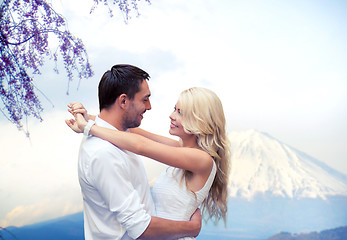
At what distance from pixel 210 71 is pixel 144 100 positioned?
9.55 feet

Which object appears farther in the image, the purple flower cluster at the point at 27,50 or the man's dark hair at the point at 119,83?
the purple flower cluster at the point at 27,50

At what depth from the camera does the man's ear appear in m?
1.64

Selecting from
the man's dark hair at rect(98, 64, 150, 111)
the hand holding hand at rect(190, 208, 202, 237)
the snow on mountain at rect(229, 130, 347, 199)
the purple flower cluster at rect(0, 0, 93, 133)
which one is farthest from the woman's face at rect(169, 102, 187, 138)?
the snow on mountain at rect(229, 130, 347, 199)

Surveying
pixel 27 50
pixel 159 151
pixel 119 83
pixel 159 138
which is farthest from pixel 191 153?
pixel 27 50

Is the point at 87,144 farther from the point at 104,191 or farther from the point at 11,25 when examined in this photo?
the point at 11,25

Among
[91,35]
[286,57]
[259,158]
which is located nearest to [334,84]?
[286,57]

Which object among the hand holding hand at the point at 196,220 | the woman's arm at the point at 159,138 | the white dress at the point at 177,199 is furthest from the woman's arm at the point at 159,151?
the woman's arm at the point at 159,138

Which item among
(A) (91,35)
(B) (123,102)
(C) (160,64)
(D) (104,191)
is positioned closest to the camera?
(D) (104,191)

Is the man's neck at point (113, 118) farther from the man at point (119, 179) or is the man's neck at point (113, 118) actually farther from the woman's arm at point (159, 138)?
the woman's arm at point (159, 138)

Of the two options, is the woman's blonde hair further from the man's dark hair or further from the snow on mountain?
the snow on mountain

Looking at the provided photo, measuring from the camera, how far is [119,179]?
1.50 metres

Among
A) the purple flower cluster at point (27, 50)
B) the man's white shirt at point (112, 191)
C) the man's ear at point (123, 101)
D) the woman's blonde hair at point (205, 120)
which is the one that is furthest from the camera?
the purple flower cluster at point (27, 50)

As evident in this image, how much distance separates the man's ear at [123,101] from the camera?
64.6 inches

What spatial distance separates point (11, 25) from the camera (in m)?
3.34
